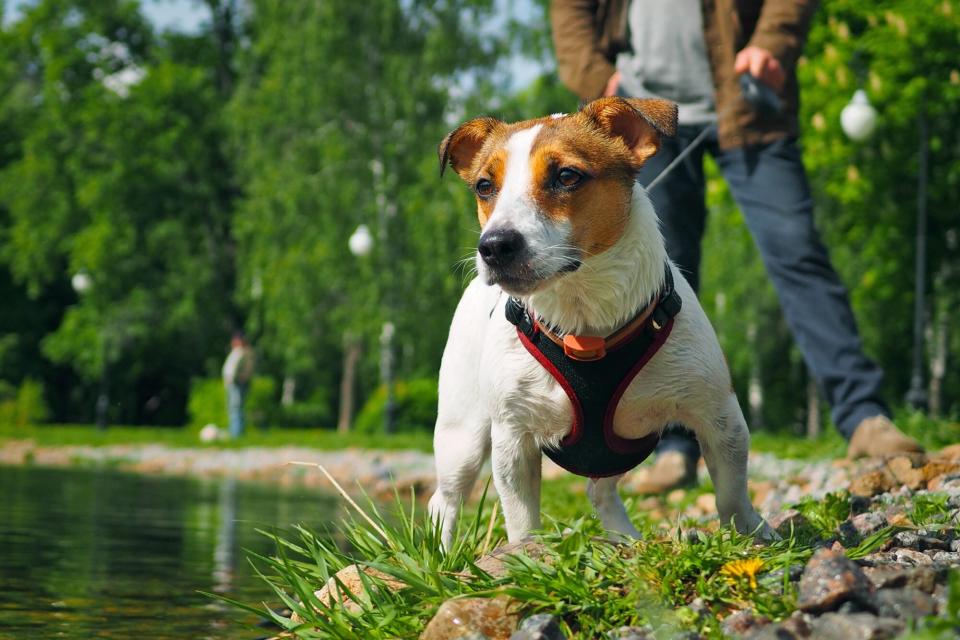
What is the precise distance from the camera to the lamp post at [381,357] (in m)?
21.6

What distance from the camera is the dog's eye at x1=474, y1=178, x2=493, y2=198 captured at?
3.20 m

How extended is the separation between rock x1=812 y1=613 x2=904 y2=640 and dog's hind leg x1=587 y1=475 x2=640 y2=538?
65.8 inches

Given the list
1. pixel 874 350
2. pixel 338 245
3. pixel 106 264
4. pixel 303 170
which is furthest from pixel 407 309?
pixel 106 264

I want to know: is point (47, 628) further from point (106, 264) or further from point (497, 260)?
point (106, 264)

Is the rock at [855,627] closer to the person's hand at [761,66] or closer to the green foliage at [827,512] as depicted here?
the green foliage at [827,512]

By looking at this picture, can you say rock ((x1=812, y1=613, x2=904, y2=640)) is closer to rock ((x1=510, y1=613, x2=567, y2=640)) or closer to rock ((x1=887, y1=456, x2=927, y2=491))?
rock ((x1=510, y1=613, x2=567, y2=640))

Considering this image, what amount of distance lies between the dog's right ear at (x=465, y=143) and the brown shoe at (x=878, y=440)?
256cm

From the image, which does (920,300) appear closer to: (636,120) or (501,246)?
(636,120)

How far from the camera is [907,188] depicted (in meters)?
18.4

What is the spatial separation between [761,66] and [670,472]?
2.13 metres

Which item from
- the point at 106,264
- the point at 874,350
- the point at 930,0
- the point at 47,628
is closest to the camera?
the point at 47,628

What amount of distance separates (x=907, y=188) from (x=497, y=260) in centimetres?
1719

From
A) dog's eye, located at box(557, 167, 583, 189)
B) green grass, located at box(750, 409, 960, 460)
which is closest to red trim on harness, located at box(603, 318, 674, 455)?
dog's eye, located at box(557, 167, 583, 189)

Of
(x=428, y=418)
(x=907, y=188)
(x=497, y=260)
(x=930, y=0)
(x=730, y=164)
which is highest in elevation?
(x=930, y=0)
